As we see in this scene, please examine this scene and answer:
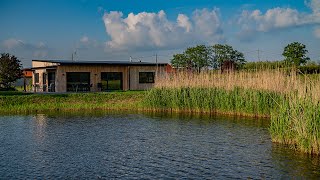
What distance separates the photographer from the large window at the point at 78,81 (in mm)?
29542

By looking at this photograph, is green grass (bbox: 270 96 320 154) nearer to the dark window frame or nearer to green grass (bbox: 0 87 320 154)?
green grass (bbox: 0 87 320 154)

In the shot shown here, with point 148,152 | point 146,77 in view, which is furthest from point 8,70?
point 148,152

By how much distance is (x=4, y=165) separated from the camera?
870cm

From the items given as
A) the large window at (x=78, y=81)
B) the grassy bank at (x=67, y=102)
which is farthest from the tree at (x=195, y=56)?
the grassy bank at (x=67, y=102)

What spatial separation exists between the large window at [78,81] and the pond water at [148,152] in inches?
558

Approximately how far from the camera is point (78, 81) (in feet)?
97.9

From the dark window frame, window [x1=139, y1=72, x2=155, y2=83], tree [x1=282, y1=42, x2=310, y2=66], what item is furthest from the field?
tree [x1=282, y1=42, x2=310, y2=66]

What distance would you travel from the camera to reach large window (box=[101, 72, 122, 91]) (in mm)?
31062

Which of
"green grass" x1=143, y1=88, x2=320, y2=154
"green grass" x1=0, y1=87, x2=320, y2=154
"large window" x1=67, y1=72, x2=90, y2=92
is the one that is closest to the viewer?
"green grass" x1=143, y1=88, x2=320, y2=154

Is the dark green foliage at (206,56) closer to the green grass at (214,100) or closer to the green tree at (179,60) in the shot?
the green tree at (179,60)

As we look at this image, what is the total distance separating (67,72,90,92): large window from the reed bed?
10.2 metres

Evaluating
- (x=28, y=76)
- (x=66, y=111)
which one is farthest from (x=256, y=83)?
(x=28, y=76)

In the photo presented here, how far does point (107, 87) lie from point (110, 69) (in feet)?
4.76

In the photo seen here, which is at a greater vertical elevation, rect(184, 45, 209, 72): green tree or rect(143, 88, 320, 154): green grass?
rect(184, 45, 209, 72): green tree
